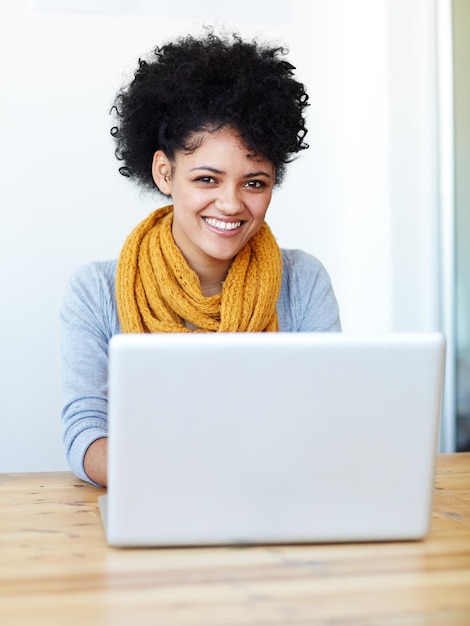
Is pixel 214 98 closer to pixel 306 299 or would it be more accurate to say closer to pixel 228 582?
pixel 306 299

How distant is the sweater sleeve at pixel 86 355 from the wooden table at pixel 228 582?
41cm

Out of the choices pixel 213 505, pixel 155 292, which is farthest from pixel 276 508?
pixel 155 292

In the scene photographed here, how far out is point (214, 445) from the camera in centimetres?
102

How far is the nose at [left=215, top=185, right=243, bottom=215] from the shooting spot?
1876 millimetres

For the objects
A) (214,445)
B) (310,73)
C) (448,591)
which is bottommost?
(448,591)

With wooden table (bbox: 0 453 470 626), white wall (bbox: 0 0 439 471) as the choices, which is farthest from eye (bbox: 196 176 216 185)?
white wall (bbox: 0 0 439 471)

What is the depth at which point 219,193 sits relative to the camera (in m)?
1.89

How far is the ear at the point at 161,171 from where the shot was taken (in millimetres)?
2039

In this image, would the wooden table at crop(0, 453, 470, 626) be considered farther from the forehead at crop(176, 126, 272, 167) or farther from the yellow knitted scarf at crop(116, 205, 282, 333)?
the forehead at crop(176, 126, 272, 167)

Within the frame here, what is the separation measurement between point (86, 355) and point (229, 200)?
1.46 ft

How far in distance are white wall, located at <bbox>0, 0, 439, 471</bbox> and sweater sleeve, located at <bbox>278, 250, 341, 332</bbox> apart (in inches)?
44.8

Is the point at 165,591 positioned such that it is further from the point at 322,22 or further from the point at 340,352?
the point at 322,22

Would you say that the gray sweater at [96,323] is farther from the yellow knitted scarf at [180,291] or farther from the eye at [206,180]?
the eye at [206,180]

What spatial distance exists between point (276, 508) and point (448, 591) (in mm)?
221
